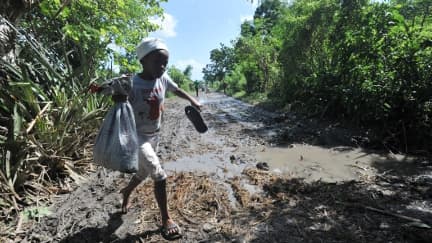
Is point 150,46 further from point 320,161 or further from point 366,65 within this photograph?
point 366,65

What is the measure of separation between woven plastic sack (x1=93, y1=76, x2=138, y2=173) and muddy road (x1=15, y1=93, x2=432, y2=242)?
73 cm

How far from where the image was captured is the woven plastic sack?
6.54 ft

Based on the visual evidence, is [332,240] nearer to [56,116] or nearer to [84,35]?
[56,116]

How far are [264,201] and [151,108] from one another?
A: 1617 mm

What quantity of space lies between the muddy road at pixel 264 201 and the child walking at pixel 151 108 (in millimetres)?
323

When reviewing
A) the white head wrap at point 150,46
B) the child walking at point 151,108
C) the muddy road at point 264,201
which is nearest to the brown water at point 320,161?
the muddy road at point 264,201

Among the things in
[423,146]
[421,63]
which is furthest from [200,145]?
[421,63]

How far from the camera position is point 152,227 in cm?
240

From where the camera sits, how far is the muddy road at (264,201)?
229 centimetres

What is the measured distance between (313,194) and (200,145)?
9.53ft

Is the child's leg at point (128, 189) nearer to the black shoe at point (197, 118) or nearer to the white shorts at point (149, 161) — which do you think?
the white shorts at point (149, 161)

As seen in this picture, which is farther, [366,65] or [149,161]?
[366,65]

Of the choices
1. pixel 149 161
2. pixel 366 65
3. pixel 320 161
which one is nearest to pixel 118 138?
pixel 149 161

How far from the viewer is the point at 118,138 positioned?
2.02m
